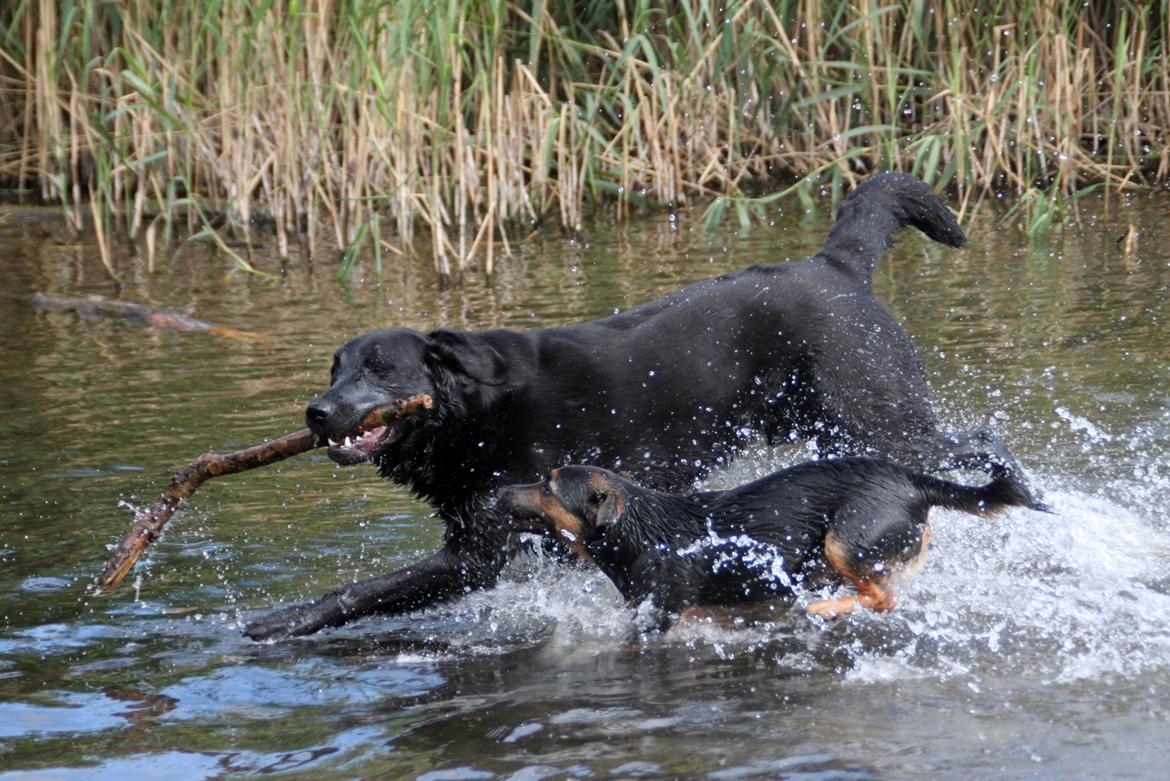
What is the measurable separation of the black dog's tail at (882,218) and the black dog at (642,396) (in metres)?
0.18

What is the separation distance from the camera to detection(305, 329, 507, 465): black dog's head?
4.86 metres

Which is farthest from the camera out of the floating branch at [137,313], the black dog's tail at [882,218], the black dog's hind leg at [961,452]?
the floating branch at [137,313]

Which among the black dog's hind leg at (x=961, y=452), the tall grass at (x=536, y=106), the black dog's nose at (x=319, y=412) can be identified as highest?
the tall grass at (x=536, y=106)

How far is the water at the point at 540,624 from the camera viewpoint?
3838 mm

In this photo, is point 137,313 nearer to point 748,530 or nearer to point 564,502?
point 564,502

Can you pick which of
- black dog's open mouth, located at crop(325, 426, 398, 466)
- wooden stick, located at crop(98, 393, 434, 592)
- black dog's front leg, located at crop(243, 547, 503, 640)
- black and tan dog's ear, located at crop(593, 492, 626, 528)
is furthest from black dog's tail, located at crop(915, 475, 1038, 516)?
black dog's open mouth, located at crop(325, 426, 398, 466)

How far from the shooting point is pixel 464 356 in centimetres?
513

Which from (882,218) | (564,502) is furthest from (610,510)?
(882,218)

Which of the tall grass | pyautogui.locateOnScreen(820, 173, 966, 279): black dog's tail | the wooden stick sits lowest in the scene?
the wooden stick

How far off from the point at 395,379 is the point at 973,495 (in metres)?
1.91

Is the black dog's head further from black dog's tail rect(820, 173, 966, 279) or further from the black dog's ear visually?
black dog's tail rect(820, 173, 966, 279)

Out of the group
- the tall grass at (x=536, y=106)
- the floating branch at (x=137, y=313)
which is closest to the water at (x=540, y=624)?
the floating branch at (x=137, y=313)

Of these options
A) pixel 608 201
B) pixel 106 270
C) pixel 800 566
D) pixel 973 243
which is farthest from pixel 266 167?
pixel 800 566

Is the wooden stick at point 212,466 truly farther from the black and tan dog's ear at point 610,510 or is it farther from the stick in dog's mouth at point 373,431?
the black and tan dog's ear at point 610,510
